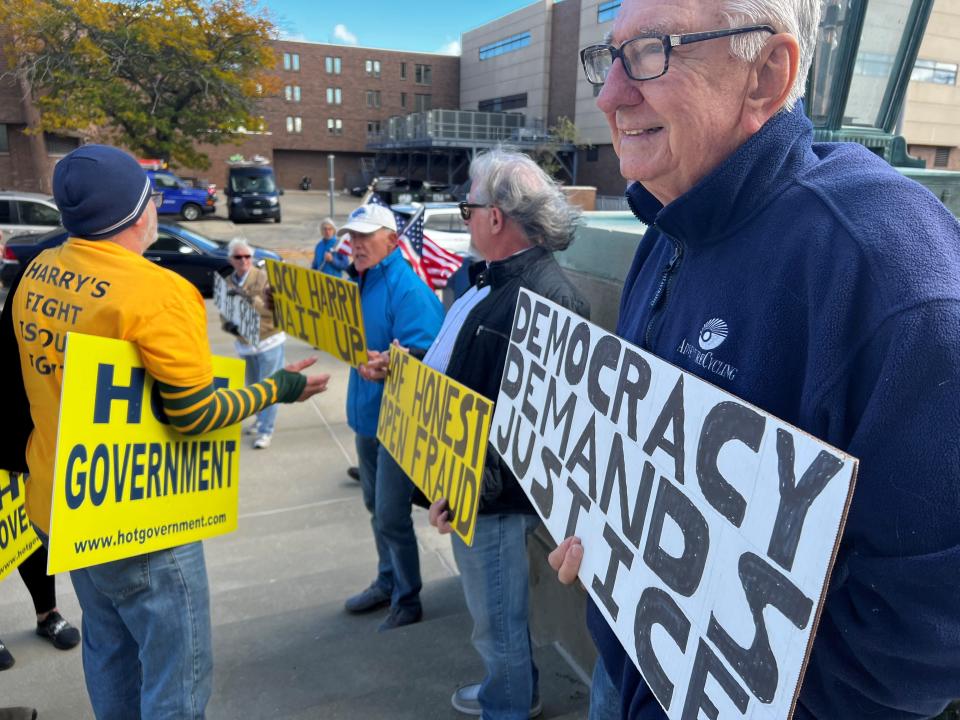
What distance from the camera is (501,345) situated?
2.37 meters

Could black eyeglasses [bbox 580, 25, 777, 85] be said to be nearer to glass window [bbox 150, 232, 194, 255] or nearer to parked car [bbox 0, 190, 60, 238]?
glass window [bbox 150, 232, 194, 255]

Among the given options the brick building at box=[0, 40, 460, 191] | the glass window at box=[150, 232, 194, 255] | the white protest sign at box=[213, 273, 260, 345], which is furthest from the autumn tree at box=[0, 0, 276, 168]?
the brick building at box=[0, 40, 460, 191]

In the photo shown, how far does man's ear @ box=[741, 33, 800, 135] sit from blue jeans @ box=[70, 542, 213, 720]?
6.71ft

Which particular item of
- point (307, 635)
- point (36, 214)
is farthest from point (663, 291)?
point (36, 214)

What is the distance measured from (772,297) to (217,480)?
207 cm

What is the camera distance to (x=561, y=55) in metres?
41.8

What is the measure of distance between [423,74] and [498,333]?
56.9 metres

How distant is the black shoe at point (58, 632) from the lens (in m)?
3.50

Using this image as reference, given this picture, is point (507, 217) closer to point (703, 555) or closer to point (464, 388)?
point (464, 388)

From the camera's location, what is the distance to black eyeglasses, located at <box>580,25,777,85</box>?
1.15m

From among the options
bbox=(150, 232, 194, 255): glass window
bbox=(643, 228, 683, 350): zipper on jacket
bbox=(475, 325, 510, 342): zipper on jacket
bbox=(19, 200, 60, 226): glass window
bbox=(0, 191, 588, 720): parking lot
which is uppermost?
bbox=(643, 228, 683, 350): zipper on jacket

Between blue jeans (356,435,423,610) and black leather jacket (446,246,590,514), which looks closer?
black leather jacket (446,246,590,514)

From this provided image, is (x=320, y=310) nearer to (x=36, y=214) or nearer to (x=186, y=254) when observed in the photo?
(x=186, y=254)

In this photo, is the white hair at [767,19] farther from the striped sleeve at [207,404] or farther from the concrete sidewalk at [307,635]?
the concrete sidewalk at [307,635]
